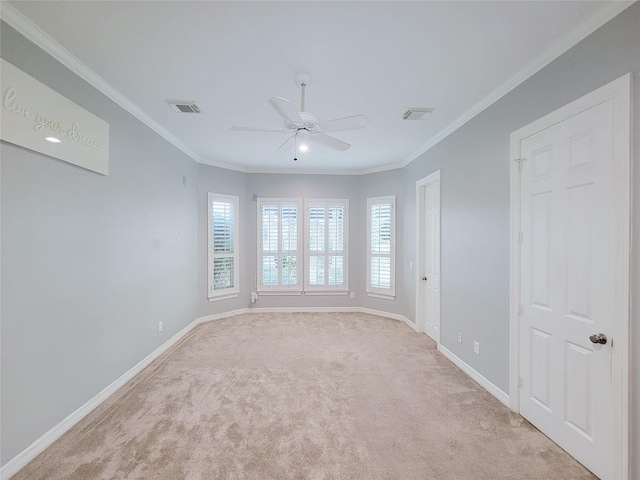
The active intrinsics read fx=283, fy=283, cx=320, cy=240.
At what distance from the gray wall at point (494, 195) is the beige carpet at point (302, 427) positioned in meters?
0.50

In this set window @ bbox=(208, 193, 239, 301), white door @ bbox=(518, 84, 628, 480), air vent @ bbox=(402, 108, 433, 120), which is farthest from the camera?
window @ bbox=(208, 193, 239, 301)

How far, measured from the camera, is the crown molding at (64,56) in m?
1.71

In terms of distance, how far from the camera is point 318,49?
78.0 inches

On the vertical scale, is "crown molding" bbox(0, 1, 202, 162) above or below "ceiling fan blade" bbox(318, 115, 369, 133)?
above

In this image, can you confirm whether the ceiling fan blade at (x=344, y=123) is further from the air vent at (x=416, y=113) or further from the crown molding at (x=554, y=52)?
the crown molding at (x=554, y=52)

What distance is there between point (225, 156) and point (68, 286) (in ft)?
9.99

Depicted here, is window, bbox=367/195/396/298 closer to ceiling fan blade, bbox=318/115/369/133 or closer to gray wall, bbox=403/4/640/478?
gray wall, bbox=403/4/640/478

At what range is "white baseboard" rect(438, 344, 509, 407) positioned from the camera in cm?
250

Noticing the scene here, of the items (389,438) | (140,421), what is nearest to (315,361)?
(389,438)

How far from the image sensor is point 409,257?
15.5 ft

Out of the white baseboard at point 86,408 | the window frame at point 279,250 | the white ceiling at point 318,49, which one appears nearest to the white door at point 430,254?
the white baseboard at point 86,408

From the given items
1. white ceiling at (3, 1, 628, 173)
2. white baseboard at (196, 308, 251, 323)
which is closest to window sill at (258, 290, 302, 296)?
white baseboard at (196, 308, 251, 323)

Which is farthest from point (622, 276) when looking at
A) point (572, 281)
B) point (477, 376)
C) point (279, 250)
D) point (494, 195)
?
point (279, 250)

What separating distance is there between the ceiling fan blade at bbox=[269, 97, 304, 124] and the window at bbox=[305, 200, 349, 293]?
335 centimetres
